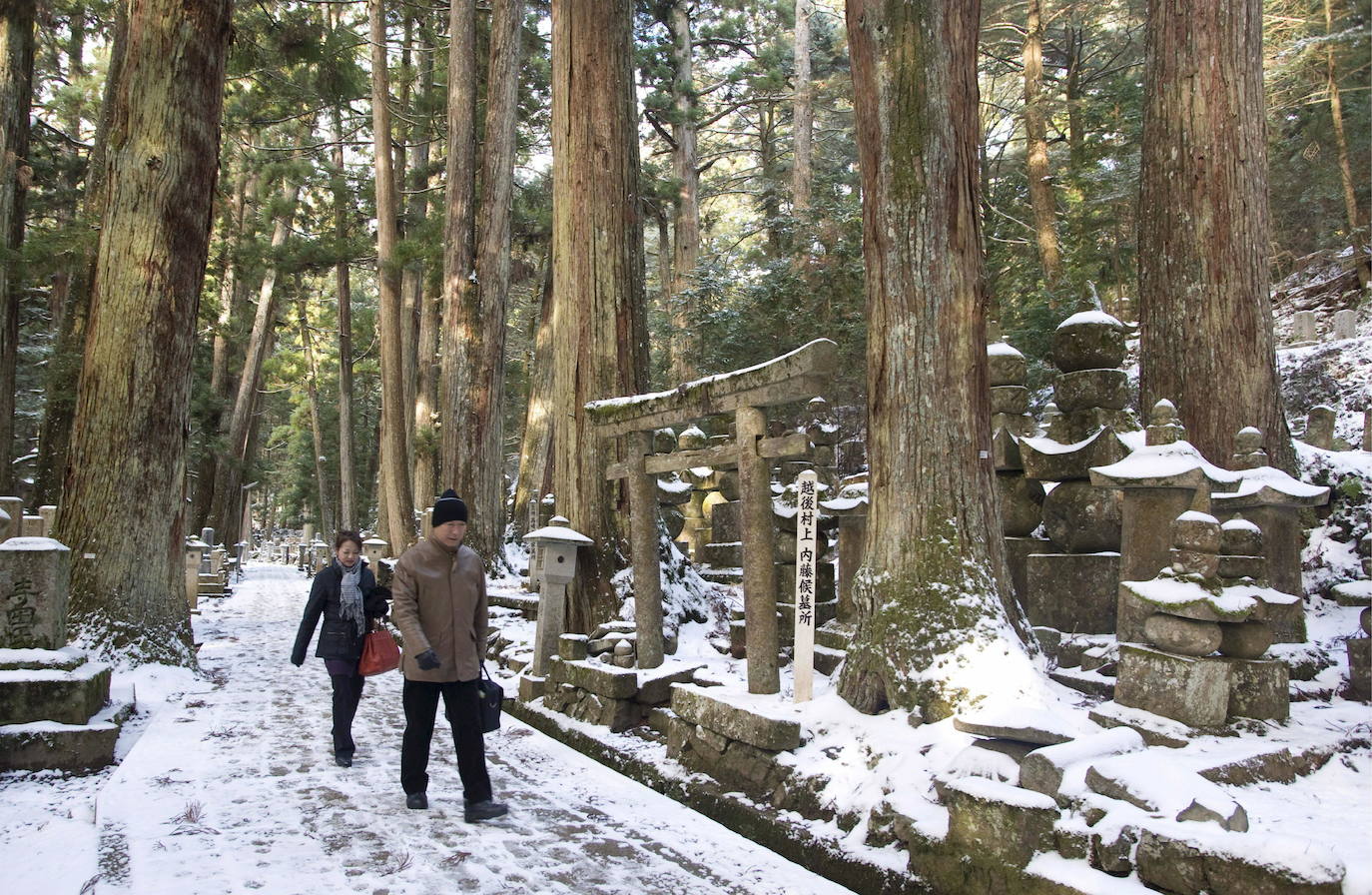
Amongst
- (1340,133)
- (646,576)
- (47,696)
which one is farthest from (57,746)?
(1340,133)

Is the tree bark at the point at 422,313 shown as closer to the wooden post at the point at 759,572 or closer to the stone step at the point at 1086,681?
the wooden post at the point at 759,572

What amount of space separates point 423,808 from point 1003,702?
3.25 m

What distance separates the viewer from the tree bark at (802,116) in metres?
19.2

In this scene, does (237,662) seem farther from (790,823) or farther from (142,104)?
(790,823)

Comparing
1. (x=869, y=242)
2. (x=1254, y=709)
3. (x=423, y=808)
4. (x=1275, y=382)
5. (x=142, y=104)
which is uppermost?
(x=142, y=104)

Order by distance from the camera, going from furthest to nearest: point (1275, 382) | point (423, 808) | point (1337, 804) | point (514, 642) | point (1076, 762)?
point (514, 642) → point (1275, 382) → point (423, 808) → point (1337, 804) → point (1076, 762)

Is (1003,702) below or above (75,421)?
below

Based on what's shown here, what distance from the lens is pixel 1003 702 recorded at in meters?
4.46

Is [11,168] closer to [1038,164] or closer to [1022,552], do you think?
[1022,552]

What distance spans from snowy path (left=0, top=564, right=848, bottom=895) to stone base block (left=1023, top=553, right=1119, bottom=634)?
10.8 ft

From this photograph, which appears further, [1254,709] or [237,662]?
[237,662]

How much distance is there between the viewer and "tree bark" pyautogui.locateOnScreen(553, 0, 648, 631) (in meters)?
8.64

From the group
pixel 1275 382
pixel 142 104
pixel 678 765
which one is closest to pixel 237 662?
pixel 142 104

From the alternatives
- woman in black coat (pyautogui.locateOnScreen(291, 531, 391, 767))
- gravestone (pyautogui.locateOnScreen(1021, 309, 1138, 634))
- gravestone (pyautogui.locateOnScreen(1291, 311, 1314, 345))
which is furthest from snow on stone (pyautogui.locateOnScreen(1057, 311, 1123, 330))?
gravestone (pyautogui.locateOnScreen(1291, 311, 1314, 345))
